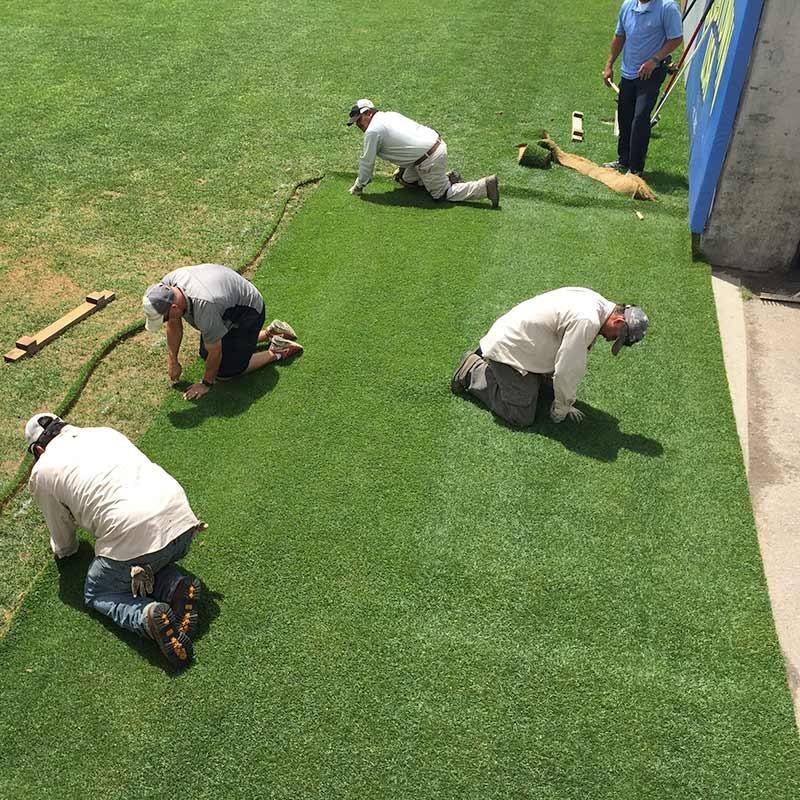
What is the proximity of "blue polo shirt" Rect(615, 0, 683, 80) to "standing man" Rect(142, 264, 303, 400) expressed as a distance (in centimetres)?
576

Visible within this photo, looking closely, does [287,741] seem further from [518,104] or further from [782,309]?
[518,104]

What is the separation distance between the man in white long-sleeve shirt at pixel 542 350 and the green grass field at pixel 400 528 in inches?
9.3

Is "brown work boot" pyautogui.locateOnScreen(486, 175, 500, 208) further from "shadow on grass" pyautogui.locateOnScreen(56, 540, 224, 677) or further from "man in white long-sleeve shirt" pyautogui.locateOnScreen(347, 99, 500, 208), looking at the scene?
"shadow on grass" pyautogui.locateOnScreen(56, 540, 224, 677)

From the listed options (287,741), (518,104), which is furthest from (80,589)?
(518,104)

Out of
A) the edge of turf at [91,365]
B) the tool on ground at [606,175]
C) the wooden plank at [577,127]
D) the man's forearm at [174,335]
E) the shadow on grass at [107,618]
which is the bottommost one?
the shadow on grass at [107,618]

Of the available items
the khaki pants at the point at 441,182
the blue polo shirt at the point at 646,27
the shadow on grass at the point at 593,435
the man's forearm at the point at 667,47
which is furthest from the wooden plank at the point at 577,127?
the shadow on grass at the point at 593,435

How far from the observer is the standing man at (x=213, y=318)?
6.50 m

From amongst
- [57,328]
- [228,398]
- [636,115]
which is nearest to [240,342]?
[228,398]

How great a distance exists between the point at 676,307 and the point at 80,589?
20.0 ft

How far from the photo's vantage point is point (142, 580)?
4980 mm

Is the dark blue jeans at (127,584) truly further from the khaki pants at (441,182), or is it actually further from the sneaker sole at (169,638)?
the khaki pants at (441,182)

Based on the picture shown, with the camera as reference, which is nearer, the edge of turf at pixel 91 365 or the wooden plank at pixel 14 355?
the edge of turf at pixel 91 365

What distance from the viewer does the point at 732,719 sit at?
478 cm

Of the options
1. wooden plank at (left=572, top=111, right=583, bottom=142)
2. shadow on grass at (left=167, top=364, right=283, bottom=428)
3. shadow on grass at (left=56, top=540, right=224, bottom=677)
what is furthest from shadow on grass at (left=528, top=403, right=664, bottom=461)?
wooden plank at (left=572, top=111, right=583, bottom=142)
